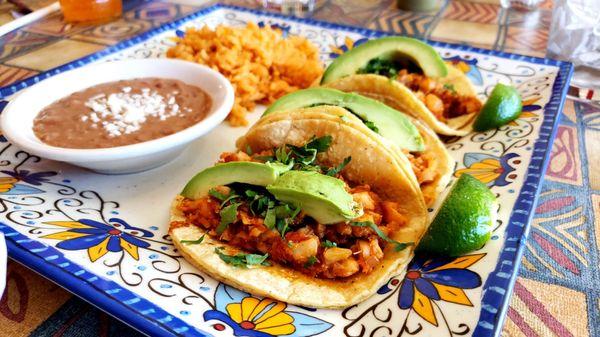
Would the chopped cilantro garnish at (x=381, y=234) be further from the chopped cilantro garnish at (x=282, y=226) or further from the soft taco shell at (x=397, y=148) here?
the soft taco shell at (x=397, y=148)

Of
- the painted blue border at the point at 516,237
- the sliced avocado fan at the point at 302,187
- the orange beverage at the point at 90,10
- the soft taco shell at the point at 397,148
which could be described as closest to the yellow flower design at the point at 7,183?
the sliced avocado fan at the point at 302,187

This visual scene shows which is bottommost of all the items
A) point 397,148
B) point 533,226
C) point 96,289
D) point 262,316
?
point 533,226

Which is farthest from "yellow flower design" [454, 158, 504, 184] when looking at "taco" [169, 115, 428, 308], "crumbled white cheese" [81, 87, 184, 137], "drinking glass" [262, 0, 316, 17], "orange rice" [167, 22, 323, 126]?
"drinking glass" [262, 0, 316, 17]

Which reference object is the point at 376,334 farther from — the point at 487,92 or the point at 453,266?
the point at 487,92

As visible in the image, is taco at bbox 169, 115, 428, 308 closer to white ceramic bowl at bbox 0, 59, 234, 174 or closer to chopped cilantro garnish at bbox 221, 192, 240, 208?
chopped cilantro garnish at bbox 221, 192, 240, 208

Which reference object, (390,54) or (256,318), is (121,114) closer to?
(256,318)

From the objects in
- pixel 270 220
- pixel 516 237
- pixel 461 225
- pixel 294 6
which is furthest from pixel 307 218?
pixel 294 6
